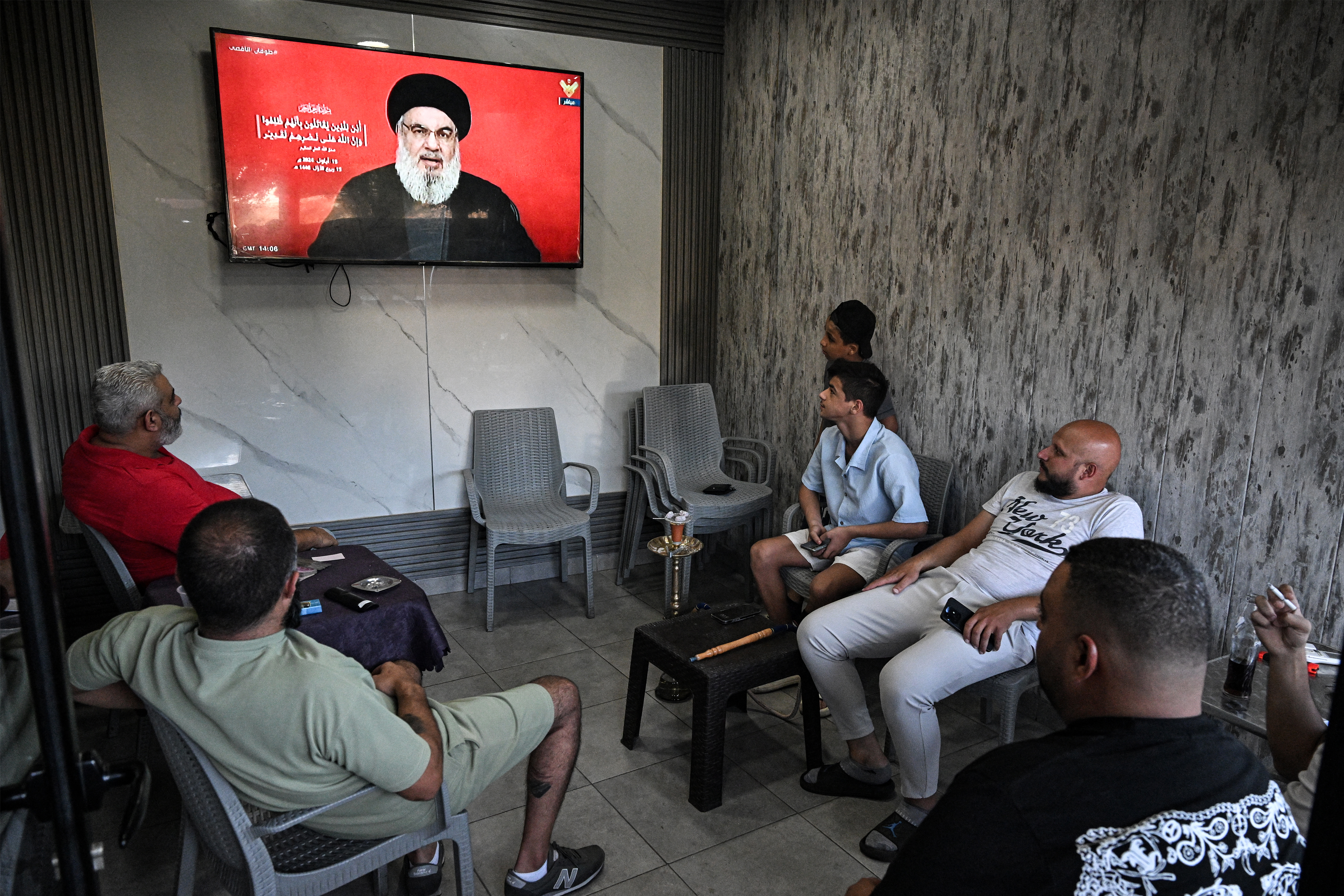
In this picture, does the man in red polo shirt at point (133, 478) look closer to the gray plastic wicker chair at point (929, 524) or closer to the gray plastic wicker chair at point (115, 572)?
the gray plastic wicker chair at point (115, 572)

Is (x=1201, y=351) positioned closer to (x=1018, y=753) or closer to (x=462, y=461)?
(x=1018, y=753)

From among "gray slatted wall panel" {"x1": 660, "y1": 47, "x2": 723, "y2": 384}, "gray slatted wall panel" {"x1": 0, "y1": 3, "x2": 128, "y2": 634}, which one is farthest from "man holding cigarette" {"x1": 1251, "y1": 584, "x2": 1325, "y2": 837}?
"gray slatted wall panel" {"x1": 0, "y1": 3, "x2": 128, "y2": 634}

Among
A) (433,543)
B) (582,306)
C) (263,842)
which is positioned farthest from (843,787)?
(582,306)

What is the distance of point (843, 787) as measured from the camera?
277 cm

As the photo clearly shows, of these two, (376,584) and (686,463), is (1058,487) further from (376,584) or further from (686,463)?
(686,463)

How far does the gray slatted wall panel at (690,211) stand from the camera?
15.6 ft

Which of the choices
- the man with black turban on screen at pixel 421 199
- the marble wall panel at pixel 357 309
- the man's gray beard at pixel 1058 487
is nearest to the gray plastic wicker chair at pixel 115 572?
the marble wall panel at pixel 357 309

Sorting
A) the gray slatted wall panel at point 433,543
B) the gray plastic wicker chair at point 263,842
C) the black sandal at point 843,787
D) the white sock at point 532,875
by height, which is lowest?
the black sandal at point 843,787

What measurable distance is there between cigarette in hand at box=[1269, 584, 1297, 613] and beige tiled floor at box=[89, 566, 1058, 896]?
1290mm

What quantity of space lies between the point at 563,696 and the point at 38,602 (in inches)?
60.0

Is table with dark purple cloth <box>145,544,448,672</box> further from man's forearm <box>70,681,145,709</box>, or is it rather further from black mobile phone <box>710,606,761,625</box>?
black mobile phone <box>710,606,761,625</box>

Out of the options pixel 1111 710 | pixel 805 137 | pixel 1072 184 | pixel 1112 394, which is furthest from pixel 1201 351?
pixel 805 137

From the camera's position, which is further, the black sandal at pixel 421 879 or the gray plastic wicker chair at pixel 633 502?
the gray plastic wicker chair at pixel 633 502

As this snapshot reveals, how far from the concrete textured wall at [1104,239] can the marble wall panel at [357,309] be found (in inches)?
36.3
